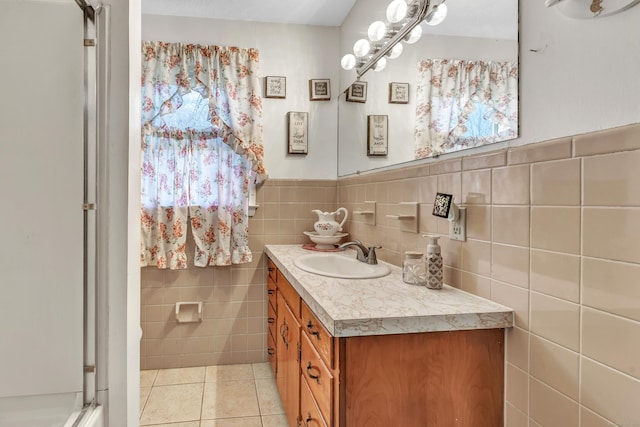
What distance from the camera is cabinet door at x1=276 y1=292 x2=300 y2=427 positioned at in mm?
1757

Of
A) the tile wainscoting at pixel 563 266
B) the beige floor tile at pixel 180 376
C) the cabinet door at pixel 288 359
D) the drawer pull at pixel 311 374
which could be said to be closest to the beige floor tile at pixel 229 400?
the beige floor tile at pixel 180 376

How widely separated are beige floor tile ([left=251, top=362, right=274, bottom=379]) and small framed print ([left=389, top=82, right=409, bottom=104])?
1966 millimetres

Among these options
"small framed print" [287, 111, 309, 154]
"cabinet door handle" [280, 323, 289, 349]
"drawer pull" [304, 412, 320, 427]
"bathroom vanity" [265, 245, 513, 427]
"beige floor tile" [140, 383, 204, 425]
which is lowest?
"beige floor tile" [140, 383, 204, 425]

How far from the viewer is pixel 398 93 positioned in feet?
6.56

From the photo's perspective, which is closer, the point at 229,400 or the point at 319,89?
the point at 229,400

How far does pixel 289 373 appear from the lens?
1.95 m

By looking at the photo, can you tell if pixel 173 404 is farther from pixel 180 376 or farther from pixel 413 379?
pixel 413 379

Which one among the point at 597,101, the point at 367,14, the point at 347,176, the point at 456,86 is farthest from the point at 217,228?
the point at 597,101

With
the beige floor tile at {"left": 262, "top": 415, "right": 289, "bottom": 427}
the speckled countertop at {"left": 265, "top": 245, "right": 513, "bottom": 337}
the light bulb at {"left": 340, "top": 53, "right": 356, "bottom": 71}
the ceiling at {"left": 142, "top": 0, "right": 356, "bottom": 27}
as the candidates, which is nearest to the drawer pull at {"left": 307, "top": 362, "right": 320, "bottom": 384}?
the speckled countertop at {"left": 265, "top": 245, "right": 513, "bottom": 337}

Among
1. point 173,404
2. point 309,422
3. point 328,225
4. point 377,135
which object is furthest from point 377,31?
point 173,404

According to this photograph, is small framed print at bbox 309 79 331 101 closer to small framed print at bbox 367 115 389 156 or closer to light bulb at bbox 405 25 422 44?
small framed print at bbox 367 115 389 156

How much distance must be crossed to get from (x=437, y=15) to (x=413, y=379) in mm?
1409

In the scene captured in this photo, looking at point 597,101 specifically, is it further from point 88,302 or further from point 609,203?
point 88,302

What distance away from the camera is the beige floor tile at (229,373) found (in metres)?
2.70
